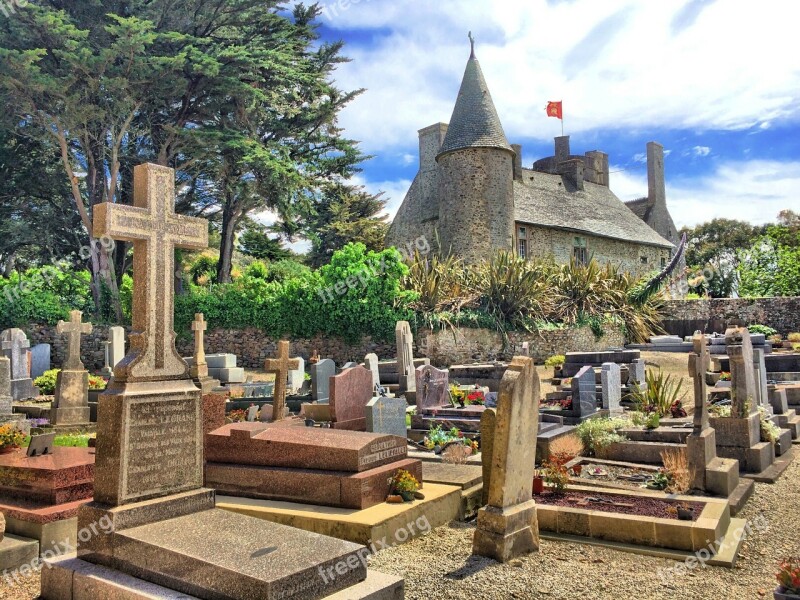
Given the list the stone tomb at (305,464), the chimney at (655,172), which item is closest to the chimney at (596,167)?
the chimney at (655,172)

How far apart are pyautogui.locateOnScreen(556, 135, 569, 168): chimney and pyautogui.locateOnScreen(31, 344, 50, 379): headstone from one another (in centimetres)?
3197

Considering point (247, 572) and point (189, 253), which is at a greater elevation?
point (189, 253)

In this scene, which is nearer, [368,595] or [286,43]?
[368,595]

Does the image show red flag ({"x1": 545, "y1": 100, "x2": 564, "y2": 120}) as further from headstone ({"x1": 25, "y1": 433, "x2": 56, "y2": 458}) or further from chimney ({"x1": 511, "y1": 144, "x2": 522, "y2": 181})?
headstone ({"x1": 25, "y1": 433, "x2": 56, "y2": 458})

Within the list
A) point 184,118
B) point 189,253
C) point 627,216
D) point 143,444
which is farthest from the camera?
point 627,216

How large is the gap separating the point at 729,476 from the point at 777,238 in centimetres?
4128

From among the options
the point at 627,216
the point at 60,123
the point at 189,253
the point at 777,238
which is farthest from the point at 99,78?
the point at 777,238

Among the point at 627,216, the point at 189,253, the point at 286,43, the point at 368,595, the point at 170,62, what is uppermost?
the point at 286,43

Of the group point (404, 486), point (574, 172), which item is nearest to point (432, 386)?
point (404, 486)

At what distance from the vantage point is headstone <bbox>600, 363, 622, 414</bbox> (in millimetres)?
11008

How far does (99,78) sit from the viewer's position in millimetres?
22672

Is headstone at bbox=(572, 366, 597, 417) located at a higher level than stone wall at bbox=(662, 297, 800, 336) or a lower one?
lower

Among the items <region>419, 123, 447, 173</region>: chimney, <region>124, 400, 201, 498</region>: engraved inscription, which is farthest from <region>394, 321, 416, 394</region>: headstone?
<region>419, 123, 447, 173</region>: chimney

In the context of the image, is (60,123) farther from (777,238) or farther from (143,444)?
(777,238)
